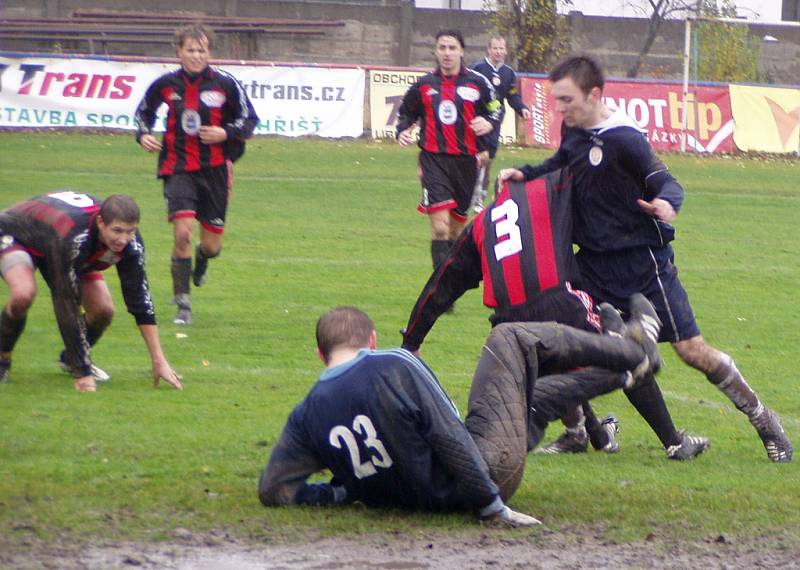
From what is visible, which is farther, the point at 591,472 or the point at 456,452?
the point at 591,472

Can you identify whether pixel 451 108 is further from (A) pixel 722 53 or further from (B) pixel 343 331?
(A) pixel 722 53

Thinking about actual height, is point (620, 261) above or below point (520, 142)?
Answer: above

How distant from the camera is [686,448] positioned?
6344 millimetres

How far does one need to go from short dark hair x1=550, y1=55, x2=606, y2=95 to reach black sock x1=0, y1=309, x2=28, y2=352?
3465 mm

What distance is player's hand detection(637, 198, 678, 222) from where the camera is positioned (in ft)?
18.4

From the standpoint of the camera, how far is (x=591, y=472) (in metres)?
6.00

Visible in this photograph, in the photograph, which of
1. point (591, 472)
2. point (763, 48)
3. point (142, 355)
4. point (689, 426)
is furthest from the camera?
point (763, 48)

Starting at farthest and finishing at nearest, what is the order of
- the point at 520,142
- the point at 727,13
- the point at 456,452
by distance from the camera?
the point at 727,13
the point at 520,142
the point at 456,452

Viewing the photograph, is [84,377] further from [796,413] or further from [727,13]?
[727,13]

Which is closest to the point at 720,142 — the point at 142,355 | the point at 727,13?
the point at 727,13

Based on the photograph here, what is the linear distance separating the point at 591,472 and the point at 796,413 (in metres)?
1.99

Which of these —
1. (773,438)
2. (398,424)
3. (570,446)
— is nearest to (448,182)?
(570,446)

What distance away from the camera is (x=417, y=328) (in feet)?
20.2

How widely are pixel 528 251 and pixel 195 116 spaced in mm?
5172
